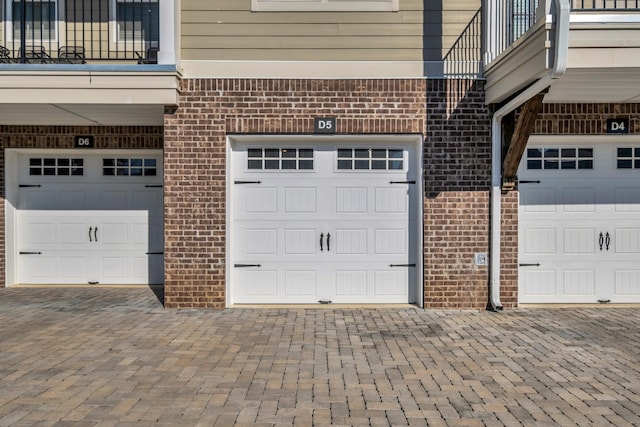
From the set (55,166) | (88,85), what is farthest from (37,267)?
(88,85)

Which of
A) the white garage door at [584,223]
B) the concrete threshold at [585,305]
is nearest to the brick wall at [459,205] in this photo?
the concrete threshold at [585,305]

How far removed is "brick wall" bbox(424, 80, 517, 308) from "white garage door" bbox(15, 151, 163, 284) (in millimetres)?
4868

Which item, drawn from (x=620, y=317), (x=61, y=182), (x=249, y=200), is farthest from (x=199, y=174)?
(x=620, y=317)

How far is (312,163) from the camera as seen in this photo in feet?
27.0

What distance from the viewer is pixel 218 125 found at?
7930mm

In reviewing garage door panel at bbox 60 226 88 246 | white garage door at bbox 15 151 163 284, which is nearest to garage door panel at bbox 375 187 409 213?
white garage door at bbox 15 151 163 284

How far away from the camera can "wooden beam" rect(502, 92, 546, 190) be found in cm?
705

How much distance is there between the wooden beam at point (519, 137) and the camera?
705 cm

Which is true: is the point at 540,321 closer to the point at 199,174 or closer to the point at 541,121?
the point at 541,121

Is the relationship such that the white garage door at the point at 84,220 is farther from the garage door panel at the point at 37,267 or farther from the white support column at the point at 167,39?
the white support column at the point at 167,39

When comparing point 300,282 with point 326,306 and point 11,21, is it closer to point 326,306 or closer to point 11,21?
point 326,306

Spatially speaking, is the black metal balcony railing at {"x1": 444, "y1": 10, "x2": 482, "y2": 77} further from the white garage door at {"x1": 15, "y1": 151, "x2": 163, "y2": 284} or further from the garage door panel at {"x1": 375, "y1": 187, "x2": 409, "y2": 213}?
the white garage door at {"x1": 15, "y1": 151, "x2": 163, "y2": 284}

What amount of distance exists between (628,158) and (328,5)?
5153 mm

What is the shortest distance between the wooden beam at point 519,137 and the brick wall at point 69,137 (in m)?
5.81
